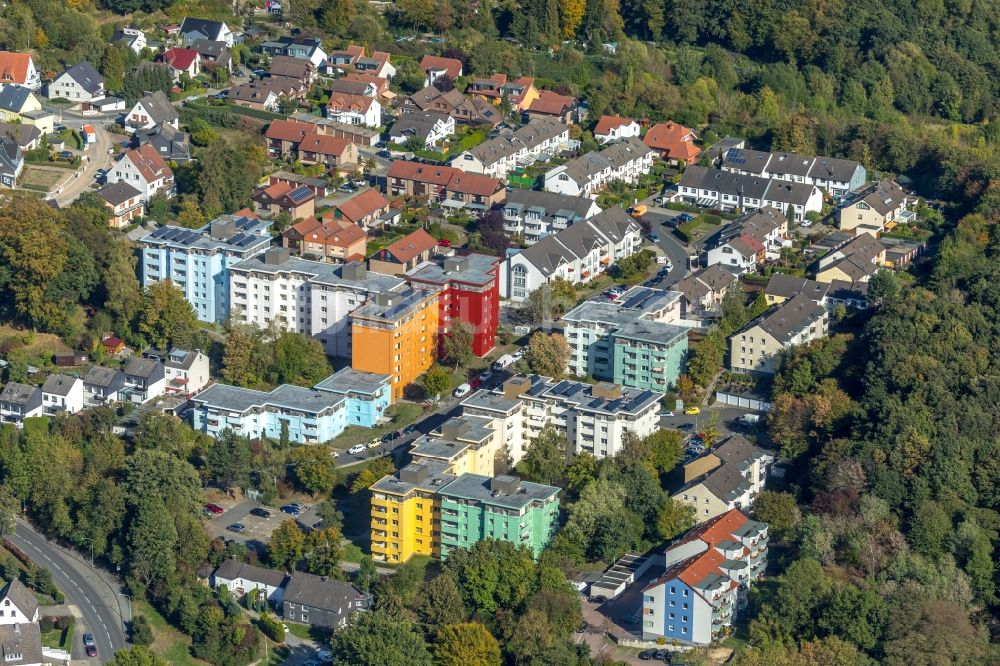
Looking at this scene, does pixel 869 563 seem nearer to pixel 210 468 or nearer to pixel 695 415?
pixel 695 415

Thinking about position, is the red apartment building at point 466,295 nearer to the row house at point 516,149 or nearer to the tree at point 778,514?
the row house at point 516,149

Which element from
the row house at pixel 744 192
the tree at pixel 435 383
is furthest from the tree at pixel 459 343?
the row house at pixel 744 192

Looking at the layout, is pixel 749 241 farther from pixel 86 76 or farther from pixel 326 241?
pixel 86 76

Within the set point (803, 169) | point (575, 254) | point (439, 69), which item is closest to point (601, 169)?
point (803, 169)

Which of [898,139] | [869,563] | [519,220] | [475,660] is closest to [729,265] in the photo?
[519,220]

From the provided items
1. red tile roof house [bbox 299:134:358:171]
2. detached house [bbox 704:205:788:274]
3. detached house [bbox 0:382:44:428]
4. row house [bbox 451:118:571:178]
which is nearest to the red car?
detached house [bbox 0:382:44:428]

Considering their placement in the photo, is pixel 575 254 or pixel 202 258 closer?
pixel 202 258
